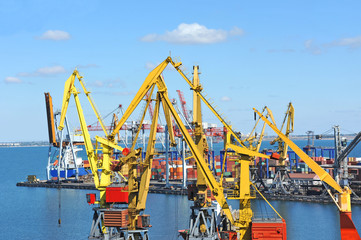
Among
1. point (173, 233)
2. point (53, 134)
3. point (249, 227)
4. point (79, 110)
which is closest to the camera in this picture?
point (249, 227)

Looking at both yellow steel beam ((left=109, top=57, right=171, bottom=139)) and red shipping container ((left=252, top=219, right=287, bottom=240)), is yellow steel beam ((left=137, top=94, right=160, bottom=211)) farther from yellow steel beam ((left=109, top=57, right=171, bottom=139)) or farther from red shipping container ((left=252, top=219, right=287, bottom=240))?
red shipping container ((left=252, top=219, right=287, bottom=240))

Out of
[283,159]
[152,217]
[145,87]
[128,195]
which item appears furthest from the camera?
[283,159]

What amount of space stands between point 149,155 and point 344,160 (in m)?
69.8

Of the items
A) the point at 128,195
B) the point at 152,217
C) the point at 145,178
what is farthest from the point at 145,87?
the point at 152,217

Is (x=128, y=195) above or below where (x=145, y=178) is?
below

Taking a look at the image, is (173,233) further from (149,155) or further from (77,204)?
(77,204)

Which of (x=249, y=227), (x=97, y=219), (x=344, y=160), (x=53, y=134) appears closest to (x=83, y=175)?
(x=53, y=134)

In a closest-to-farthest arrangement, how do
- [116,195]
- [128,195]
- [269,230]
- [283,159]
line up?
[269,230] → [128,195] → [116,195] → [283,159]

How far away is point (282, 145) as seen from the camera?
131125 mm

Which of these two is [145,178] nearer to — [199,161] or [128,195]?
[128,195]

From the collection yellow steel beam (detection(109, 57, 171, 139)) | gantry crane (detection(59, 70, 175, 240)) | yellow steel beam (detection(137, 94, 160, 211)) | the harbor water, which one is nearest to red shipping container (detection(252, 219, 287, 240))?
gantry crane (detection(59, 70, 175, 240))

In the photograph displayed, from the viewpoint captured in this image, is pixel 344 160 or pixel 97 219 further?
pixel 344 160

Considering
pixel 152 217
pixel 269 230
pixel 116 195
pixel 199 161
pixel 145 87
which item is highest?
pixel 145 87

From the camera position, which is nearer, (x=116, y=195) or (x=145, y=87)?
(x=116, y=195)
